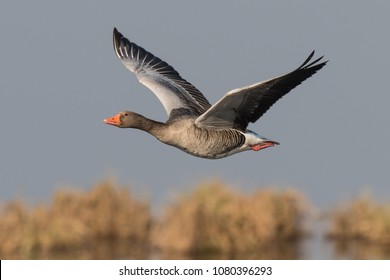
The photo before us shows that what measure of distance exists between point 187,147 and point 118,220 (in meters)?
11.7

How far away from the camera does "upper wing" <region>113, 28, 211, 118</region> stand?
22.2 meters

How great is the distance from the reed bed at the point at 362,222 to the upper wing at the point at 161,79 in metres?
10.3

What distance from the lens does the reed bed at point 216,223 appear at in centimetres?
2867

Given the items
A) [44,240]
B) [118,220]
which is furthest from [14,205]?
[118,220]

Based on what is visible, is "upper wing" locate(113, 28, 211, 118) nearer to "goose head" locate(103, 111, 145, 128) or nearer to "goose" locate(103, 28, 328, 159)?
"goose" locate(103, 28, 328, 159)

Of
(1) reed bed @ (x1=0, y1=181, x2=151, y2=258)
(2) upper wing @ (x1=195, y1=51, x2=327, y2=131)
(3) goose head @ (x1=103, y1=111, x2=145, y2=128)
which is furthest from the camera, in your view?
(1) reed bed @ (x1=0, y1=181, x2=151, y2=258)

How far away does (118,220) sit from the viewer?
103ft

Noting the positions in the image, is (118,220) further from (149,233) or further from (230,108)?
(230,108)

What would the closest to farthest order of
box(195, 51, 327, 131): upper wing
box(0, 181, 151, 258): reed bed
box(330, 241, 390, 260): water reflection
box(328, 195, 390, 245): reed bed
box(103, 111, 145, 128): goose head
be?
box(195, 51, 327, 131): upper wing < box(103, 111, 145, 128): goose head < box(0, 181, 151, 258): reed bed < box(330, 241, 390, 260): water reflection < box(328, 195, 390, 245): reed bed

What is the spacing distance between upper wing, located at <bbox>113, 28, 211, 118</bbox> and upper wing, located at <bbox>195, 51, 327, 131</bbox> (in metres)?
1.43

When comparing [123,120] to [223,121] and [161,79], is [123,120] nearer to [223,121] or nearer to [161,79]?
[223,121]

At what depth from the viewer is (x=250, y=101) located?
66.0 feet

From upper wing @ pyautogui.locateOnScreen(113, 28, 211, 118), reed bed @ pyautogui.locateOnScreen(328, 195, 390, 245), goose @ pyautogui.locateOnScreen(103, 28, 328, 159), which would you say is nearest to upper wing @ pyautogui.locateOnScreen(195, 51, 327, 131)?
goose @ pyautogui.locateOnScreen(103, 28, 328, 159)

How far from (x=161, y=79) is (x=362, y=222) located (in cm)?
1099
